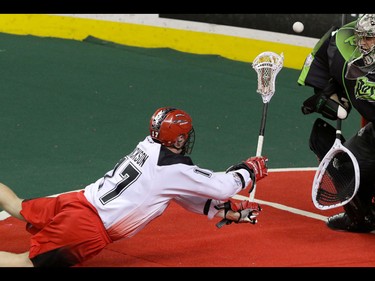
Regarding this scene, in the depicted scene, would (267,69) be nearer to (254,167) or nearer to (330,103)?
(330,103)

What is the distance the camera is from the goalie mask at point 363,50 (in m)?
6.27

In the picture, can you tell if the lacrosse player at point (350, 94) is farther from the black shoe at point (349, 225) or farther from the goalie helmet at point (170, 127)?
the goalie helmet at point (170, 127)

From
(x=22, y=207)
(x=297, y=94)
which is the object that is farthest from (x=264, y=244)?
(x=297, y=94)

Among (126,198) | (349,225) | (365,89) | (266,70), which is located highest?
(266,70)

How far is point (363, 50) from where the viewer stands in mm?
6387

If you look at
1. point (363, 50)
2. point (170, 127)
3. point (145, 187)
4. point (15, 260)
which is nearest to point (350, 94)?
point (363, 50)

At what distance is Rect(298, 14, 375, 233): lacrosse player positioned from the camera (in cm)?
642

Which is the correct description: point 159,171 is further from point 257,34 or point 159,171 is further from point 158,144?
point 257,34

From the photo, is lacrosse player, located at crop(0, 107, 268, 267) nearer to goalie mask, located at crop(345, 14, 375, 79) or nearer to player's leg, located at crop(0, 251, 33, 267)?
player's leg, located at crop(0, 251, 33, 267)

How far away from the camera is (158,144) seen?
19.2 feet

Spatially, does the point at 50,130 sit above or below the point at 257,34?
below

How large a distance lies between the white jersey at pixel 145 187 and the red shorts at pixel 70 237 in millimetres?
59

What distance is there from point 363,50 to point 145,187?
1697 mm
